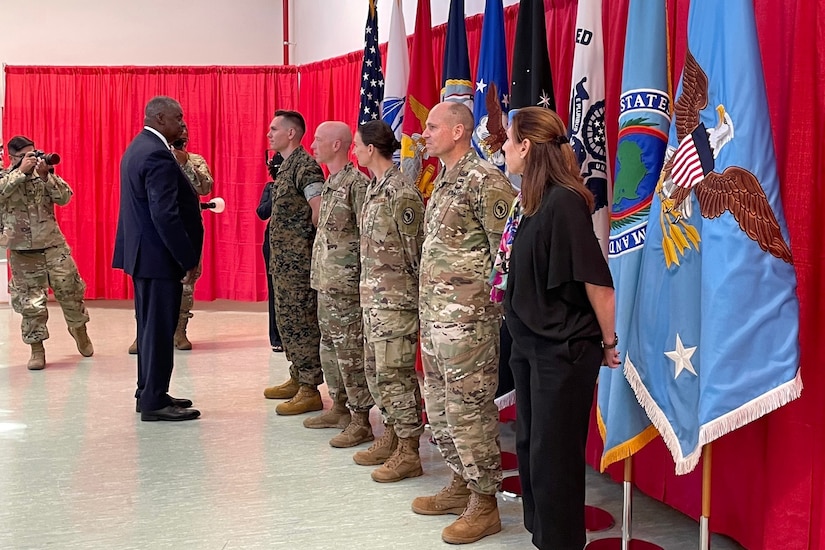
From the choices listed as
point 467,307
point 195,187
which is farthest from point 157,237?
point 195,187

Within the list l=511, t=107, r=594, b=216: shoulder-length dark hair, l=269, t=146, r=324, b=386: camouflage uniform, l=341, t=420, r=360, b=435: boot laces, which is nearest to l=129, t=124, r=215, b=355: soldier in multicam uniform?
l=269, t=146, r=324, b=386: camouflage uniform

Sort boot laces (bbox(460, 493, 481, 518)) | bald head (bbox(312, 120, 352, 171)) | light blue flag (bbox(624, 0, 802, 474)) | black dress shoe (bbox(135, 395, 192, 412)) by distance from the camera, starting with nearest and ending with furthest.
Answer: light blue flag (bbox(624, 0, 802, 474)) → boot laces (bbox(460, 493, 481, 518)) → bald head (bbox(312, 120, 352, 171)) → black dress shoe (bbox(135, 395, 192, 412))

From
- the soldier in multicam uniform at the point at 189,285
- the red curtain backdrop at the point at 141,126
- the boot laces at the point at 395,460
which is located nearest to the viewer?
the boot laces at the point at 395,460

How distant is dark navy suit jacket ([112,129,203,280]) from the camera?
4.64m

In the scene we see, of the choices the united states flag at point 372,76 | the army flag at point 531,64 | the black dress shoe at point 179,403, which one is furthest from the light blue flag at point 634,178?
the black dress shoe at point 179,403

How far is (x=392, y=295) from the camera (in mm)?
3805

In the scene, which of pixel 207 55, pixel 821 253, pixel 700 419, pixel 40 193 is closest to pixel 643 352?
pixel 700 419

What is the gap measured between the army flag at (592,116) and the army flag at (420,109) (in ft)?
3.93

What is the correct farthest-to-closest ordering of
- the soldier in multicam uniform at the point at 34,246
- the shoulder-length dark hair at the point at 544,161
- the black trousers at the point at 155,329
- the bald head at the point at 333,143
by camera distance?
the soldier in multicam uniform at the point at 34,246, the black trousers at the point at 155,329, the bald head at the point at 333,143, the shoulder-length dark hair at the point at 544,161

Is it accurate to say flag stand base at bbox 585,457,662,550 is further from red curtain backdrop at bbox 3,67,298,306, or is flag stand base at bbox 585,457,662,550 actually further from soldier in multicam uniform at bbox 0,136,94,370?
red curtain backdrop at bbox 3,67,298,306

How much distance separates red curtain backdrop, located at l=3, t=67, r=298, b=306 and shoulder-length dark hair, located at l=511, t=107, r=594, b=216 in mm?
6316

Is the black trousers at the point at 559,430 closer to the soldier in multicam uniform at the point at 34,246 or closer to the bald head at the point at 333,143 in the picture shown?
the bald head at the point at 333,143

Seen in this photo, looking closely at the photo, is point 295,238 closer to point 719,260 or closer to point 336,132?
point 336,132

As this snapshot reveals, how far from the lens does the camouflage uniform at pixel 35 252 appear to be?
6.24 metres
